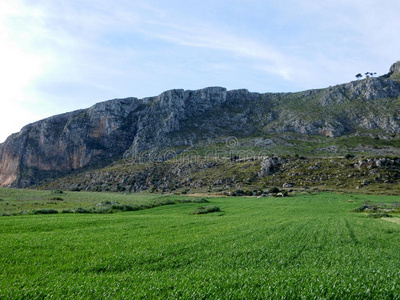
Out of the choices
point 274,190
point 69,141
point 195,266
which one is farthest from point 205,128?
point 195,266

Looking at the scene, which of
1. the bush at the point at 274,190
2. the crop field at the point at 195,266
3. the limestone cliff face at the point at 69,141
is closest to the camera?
the crop field at the point at 195,266

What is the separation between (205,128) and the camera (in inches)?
6506

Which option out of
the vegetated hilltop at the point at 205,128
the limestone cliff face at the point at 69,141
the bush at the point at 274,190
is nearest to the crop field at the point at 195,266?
the bush at the point at 274,190

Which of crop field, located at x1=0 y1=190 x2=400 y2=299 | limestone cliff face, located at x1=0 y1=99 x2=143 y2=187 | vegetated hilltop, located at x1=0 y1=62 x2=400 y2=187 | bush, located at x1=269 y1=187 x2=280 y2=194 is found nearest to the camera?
crop field, located at x1=0 y1=190 x2=400 y2=299

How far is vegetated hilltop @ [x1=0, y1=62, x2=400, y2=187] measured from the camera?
133m

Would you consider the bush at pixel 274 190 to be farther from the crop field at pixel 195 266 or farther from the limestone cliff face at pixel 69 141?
the limestone cliff face at pixel 69 141

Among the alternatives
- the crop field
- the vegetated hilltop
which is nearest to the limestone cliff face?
the vegetated hilltop

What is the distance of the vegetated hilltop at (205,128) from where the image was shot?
13338 centimetres

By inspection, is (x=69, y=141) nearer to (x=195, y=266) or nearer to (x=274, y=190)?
(x=274, y=190)

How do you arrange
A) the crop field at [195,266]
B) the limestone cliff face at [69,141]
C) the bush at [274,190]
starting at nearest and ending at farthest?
the crop field at [195,266], the bush at [274,190], the limestone cliff face at [69,141]

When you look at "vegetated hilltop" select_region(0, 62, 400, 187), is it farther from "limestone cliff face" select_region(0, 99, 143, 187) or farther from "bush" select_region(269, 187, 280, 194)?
"bush" select_region(269, 187, 280, 194)

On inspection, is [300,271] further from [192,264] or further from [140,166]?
[140,166]

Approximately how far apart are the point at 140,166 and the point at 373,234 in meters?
110

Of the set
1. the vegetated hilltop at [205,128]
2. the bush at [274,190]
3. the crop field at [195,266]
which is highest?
the vegetated hilltop at [205,128]
